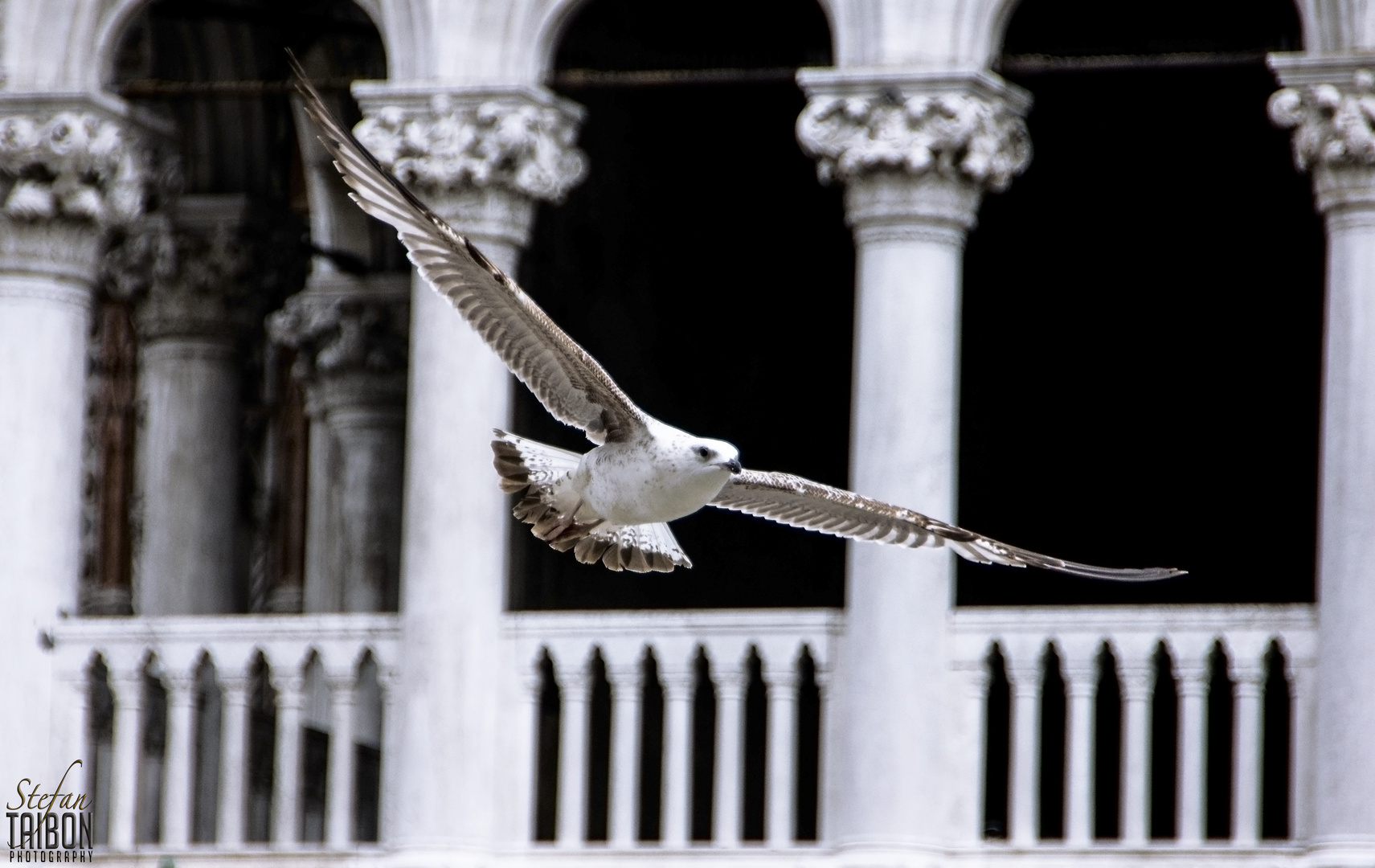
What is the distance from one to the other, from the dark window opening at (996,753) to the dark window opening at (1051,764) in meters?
0.26

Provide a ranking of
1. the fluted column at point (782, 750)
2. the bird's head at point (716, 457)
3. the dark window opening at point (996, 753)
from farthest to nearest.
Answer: the dark window opening at point (996, 753)
the fluted column at point (782, 750)
the bird's head at point (716, 457)

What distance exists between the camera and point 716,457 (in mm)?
12953

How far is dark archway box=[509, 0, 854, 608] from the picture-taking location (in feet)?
73.9

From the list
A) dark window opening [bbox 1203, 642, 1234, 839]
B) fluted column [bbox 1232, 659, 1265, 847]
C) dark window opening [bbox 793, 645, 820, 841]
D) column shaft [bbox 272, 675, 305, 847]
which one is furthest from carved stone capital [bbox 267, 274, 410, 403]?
fluted column [bbox 1232, 659, 1265, 847]

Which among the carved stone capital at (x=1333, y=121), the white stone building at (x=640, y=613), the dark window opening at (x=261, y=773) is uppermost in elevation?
the carved stone capital at (x=1333, y=121)

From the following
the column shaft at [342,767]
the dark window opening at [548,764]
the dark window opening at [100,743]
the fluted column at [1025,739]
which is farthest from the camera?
the dark window opening at [548,764]

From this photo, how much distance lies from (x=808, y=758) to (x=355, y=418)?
148 inches

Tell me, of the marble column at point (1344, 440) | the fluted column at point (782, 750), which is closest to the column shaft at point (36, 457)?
the fluted column at point (782, 750)

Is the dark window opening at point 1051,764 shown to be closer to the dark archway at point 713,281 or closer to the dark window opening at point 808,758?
the dark window opening at point 808,758

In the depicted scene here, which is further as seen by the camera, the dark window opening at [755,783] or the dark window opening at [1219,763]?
the dark window opening at [755,783]

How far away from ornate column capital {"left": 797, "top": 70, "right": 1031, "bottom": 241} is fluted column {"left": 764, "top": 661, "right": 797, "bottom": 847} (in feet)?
7.45

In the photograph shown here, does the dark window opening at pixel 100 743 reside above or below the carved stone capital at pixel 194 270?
below

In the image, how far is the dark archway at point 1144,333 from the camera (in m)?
22.3

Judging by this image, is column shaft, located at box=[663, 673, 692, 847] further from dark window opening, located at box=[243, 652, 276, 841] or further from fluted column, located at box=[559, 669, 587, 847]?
dark window opening, located at box=[243, 652, 276, 841]
